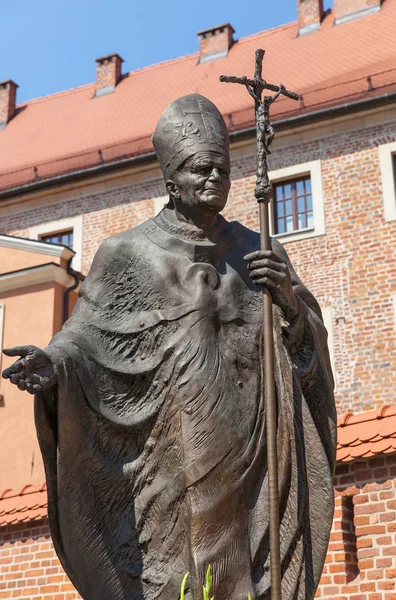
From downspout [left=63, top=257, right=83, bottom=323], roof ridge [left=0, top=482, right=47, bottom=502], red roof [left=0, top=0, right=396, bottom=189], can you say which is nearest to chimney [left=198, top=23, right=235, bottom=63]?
red roof [left=0, top=0, right=396, bottom=189]

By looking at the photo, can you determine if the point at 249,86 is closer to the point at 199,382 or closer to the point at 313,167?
the point at 199,382

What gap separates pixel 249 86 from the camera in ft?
12.7

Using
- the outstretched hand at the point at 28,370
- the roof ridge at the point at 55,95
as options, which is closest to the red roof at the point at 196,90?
the roof ridge at the point at 55,95

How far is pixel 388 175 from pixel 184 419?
17.4 metres

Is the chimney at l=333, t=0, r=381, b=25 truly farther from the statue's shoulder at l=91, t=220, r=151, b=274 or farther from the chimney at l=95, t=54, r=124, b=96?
the statue's shoulder at l=91, t=220, r=151, b=274

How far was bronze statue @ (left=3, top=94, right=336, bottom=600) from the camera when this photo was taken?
3658 mm

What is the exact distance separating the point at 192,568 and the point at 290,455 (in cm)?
52

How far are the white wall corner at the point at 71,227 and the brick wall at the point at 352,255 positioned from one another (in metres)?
2.24

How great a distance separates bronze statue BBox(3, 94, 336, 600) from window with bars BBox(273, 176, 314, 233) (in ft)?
56.7

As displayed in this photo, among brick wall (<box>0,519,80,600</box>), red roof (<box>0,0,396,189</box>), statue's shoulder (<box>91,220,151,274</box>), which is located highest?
red roof (<box>0,0,396,189</box>)

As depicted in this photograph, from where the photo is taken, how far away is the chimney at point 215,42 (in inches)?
1043

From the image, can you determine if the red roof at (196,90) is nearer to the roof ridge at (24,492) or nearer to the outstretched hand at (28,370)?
the roof ridge at (24,492)

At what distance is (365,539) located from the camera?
798 cm

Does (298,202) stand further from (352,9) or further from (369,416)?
(369,416)
